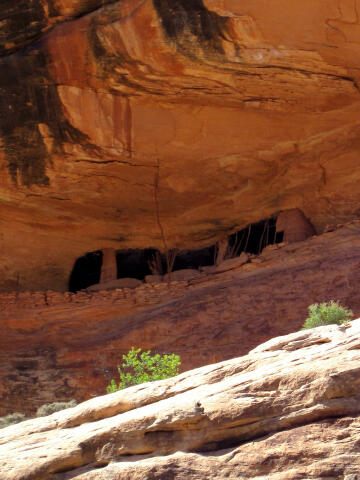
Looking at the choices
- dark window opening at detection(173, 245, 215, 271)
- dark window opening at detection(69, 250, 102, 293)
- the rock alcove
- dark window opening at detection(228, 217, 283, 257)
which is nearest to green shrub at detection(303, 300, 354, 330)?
the rock alcove

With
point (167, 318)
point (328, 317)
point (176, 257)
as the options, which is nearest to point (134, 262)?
point (176, 257)

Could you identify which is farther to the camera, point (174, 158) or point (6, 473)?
point (174, 158)

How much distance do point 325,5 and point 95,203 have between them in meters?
5.36

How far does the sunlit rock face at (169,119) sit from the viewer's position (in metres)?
9.33

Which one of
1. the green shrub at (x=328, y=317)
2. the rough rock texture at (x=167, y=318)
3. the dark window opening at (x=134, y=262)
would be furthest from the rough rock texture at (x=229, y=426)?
the dark window opening at (x=134, y=262)

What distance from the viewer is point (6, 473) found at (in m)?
5.00

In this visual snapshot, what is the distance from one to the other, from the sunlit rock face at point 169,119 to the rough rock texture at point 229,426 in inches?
203

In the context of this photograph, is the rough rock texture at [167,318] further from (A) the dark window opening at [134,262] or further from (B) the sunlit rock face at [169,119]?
(A) the dark window opening at [134,262]

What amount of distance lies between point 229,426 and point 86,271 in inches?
394

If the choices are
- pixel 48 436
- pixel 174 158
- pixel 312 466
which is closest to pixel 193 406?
pixel 312 466

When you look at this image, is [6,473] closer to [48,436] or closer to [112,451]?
[48,436]

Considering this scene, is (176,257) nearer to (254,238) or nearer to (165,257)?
(165,257)

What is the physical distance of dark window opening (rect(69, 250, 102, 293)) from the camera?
45.6 ft

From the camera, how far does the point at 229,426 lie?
4.46 m
